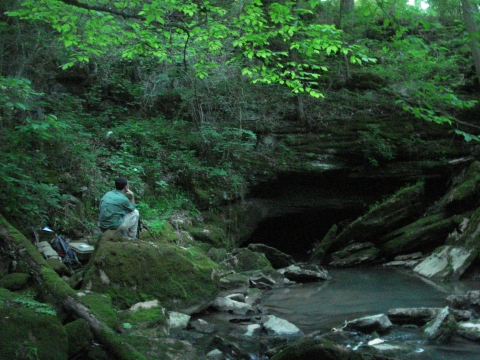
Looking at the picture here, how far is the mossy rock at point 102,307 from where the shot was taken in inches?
197

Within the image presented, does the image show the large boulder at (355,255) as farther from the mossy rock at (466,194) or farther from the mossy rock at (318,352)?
the mossy rock at (318,352)

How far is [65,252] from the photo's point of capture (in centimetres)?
755

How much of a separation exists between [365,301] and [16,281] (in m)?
6.09

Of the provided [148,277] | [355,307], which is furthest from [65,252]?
[355,307]

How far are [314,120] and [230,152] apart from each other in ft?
12.6

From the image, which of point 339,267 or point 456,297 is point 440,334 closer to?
point 456,297

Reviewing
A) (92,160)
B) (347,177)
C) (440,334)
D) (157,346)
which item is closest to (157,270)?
(157,346)

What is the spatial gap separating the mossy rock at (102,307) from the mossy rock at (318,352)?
6.42ft

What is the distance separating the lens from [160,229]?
31.0 feet

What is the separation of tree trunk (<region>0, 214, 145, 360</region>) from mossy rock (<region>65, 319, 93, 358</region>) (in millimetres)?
117

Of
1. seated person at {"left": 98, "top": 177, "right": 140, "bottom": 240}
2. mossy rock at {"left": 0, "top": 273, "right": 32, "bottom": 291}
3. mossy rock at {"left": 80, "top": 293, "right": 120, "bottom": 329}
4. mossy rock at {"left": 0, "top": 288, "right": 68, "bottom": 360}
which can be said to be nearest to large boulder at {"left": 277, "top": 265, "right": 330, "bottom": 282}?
seated person at {"left": 98, "top": 177, "right": 140, "bottom": 240}

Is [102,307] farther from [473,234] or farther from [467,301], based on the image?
[473,234]

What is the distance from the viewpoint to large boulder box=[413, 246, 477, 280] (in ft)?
35.1

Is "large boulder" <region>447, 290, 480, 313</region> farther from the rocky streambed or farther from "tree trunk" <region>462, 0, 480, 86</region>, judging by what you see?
"tree trunk" <region>462, 0, 480, 86</region>
